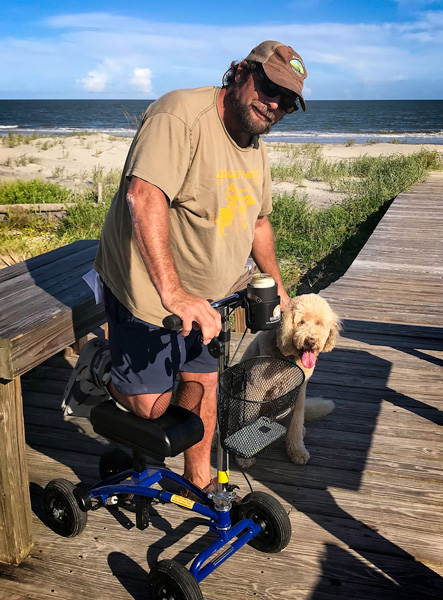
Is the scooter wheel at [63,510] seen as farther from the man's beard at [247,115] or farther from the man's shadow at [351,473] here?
the man's beard at [247,115]

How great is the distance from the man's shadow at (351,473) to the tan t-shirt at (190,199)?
133 centimetres

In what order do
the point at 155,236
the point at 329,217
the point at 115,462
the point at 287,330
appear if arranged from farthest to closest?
1. the point at 329,217
2. the point at 287,330
3. the point at 115,462
4. the point at 155,236

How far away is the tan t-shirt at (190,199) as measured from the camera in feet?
7.66

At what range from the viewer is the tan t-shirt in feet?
7.66

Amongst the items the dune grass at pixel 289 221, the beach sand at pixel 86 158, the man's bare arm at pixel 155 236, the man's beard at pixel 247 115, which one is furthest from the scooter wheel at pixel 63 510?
the beach sand at pixel 86 158

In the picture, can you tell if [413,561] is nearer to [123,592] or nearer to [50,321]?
[123,592]

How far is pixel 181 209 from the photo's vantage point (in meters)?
2.55

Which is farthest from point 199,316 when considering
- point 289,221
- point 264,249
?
point 289,221

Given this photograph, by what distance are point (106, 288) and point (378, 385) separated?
108 inches

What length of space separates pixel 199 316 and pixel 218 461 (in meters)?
0.79

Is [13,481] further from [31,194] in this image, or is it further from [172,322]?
[31,194]

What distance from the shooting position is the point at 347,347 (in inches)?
215

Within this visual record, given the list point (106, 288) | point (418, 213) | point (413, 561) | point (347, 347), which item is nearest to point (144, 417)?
point (106, 288)

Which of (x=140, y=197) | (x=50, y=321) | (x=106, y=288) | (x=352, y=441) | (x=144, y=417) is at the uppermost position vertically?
(x=140, y=197)
